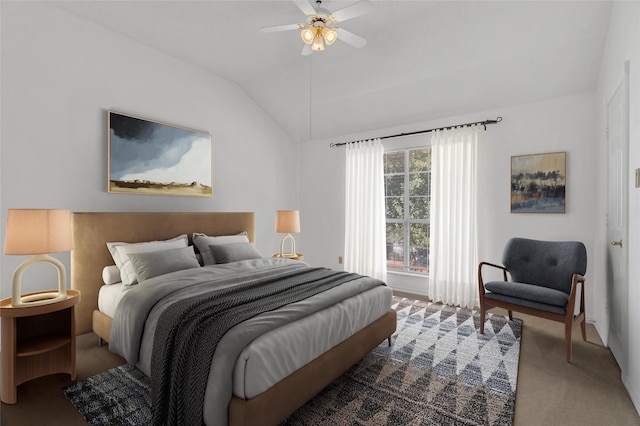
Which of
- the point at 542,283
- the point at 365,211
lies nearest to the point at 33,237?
the point at 365,211

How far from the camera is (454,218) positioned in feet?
13.8

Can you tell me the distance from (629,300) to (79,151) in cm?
481

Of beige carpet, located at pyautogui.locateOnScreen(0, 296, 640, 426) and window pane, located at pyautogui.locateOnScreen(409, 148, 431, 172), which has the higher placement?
window pane, located at pyautogui.locateOnScreen(409, 148, 431, 172)

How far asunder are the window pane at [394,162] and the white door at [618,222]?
2416 mm

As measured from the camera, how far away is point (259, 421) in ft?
5.17

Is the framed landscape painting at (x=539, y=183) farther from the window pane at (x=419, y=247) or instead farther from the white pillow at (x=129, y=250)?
the white pillow at (x=129, y=250)

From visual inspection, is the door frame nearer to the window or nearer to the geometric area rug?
the geometric area rug

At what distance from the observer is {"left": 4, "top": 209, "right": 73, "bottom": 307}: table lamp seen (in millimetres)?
2117

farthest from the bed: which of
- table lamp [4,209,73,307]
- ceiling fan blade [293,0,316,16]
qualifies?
ceiling fan blade [293,0,316,16]

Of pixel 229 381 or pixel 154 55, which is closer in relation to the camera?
pixel 229 381

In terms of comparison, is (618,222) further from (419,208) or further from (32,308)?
(32,308)

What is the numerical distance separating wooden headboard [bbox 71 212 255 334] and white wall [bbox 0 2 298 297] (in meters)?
0.21

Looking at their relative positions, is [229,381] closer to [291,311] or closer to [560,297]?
[291,311]

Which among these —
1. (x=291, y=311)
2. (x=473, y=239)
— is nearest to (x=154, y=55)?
(x=291, y=311)
